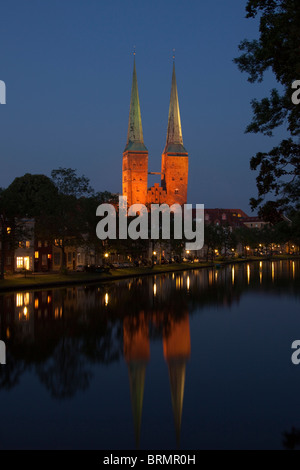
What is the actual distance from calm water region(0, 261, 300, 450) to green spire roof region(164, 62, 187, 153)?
163399 mm

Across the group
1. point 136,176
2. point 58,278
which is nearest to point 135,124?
point 136,176

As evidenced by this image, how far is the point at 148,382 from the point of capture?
47.0 feet

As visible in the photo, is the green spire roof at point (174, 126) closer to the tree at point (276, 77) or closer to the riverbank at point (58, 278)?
the riverbank at point (58, 278)

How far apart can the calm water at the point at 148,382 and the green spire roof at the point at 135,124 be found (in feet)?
511

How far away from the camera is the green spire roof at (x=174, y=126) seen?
185250mm

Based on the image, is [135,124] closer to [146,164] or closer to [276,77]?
[146,164]

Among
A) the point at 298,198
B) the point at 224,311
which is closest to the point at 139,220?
the point at 224,311

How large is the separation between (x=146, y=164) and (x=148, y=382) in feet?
567

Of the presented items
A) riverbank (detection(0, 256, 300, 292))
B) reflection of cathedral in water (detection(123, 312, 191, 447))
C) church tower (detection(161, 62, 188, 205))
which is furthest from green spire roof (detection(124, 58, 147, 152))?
reflection of cathedral in water (detection(123, 312, 191, 447))

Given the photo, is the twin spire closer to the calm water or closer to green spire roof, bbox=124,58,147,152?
green spire roof, bbox=124,58,147,152

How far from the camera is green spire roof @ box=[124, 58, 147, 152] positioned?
582ft
